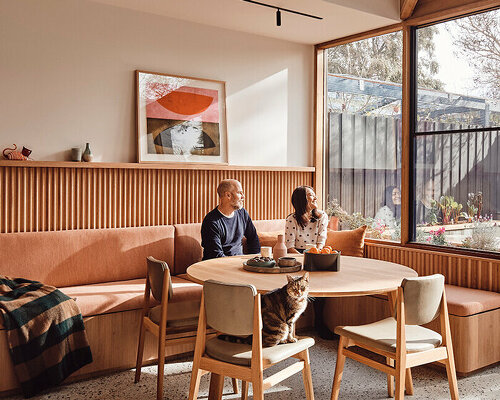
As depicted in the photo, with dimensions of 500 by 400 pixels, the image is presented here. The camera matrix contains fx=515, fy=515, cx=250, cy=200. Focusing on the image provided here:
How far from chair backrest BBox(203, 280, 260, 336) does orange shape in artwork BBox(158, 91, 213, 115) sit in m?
2.65

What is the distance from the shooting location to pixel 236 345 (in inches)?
109

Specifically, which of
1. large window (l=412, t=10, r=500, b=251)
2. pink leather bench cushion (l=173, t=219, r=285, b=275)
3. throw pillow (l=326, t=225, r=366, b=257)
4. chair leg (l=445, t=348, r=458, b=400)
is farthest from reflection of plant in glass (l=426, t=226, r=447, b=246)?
pink leather bench cushion (l=173, t=219, r=285, b=275)

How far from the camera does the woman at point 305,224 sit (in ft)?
15.3

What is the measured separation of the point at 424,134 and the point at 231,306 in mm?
3092

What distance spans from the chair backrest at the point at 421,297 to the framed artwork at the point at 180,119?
2.81 m

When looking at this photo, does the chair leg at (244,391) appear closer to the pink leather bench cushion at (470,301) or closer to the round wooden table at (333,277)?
the round wooden table at (333,277)

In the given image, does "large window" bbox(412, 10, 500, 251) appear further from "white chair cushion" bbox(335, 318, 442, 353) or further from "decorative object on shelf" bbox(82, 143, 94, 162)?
"decorative object on shelf" bbox(82, 143, 94, 162)

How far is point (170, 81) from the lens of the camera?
4.93 m

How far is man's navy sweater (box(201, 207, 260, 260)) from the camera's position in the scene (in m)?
4.31

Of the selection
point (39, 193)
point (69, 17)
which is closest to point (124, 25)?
point (69, 17)

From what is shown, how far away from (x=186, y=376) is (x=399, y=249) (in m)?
2.41

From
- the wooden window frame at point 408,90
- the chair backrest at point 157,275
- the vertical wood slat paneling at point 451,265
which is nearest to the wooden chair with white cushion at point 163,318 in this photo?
the chair backrest at point 157,275

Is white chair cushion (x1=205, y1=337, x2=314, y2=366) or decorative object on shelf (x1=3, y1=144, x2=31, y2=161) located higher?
decorative object on shelf (x1=3, y1=144, x2=31, y2=161)

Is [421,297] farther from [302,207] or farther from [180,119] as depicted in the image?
[180,119]
